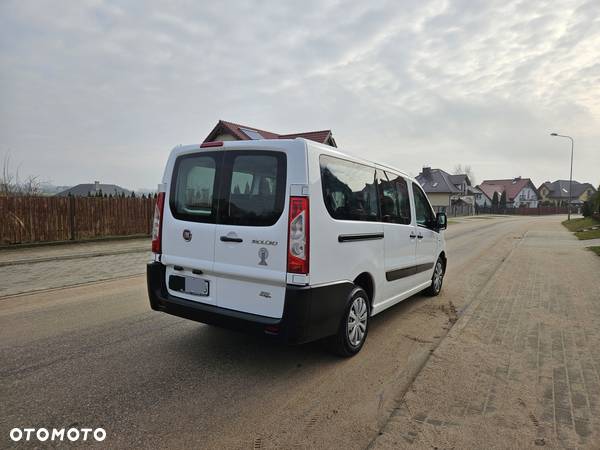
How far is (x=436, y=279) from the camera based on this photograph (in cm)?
676

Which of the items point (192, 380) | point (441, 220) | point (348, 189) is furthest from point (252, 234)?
point (441, 220)

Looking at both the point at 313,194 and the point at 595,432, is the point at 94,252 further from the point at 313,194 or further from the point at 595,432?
the point at 595,432

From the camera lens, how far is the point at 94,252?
11914 mm

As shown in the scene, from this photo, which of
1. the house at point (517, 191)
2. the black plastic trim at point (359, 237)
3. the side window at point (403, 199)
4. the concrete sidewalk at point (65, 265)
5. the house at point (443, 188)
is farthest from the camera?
the house at point (517, 191)

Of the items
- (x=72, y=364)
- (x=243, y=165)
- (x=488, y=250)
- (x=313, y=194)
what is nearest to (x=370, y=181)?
(x=313, y=194)

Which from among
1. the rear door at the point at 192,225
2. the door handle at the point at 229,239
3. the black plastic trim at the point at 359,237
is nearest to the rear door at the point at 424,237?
the black plastic trim at the point at 359,237

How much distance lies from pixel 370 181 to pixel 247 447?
2.92 metres

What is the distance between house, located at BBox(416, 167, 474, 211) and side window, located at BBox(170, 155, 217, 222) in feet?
204

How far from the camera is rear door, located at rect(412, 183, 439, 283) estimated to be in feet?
18.6

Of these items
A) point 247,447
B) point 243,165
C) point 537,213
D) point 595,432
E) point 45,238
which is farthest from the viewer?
point 537,213

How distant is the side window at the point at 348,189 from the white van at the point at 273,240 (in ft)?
0.04

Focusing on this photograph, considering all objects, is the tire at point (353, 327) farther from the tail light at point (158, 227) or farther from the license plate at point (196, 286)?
the tail light at point (158, 227)

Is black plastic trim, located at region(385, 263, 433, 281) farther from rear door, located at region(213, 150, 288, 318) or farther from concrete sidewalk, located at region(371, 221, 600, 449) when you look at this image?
rear door, located at region(213, 150, 288, 318)

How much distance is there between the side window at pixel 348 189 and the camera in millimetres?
3586
